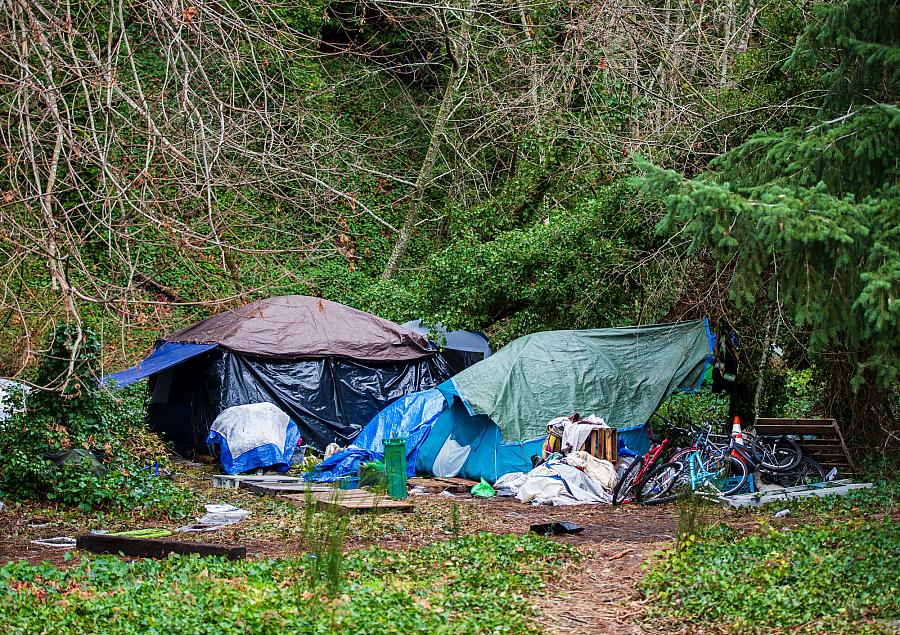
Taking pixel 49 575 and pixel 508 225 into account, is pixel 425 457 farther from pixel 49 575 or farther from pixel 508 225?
pixel 49 575

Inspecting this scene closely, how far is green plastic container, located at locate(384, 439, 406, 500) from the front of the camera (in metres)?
10.6

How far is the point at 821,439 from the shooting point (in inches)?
431

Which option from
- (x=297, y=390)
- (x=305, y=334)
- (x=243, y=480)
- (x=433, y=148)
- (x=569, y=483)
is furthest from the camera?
(x=433, y=148)

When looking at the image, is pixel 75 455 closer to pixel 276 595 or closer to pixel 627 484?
pixel 276 595

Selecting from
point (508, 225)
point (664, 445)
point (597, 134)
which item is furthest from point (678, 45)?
point (664, 445)

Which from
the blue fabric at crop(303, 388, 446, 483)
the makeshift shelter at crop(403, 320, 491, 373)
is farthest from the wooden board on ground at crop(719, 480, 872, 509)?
the makeshift shelter at crop(403, 320, 491, 373)

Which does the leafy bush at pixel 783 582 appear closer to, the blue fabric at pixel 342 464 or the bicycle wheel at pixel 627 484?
the bicycle wheel at pixel 627 484

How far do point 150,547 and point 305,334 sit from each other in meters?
7.82

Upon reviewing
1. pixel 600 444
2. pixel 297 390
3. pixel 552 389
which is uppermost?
pixel 552 389

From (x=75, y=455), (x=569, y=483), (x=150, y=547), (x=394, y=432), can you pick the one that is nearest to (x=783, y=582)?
(x=150, y=547)

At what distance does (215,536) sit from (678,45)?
9687 millimetres

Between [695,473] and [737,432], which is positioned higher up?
[737,432]

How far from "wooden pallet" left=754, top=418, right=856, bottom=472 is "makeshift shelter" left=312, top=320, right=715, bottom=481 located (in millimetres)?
1449

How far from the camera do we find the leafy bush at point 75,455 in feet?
30.1
